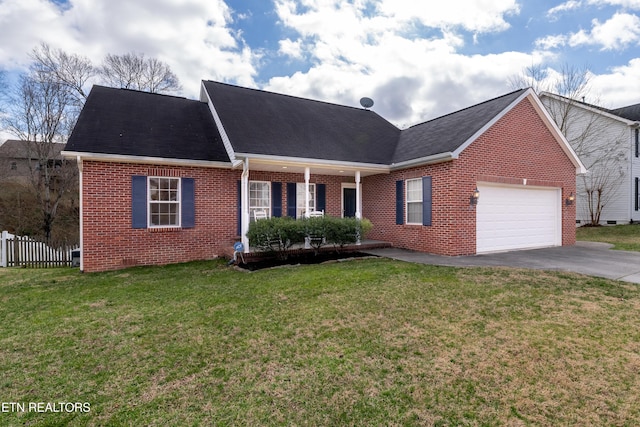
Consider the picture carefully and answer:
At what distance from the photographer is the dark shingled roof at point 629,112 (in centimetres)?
1914

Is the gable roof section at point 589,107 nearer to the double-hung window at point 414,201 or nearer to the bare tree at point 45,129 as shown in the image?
the double-hung window at point 414,201

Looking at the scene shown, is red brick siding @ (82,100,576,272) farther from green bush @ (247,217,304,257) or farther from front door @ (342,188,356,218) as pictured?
green bush @ (247,217,304,257)

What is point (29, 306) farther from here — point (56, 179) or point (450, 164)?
point (56, 179)

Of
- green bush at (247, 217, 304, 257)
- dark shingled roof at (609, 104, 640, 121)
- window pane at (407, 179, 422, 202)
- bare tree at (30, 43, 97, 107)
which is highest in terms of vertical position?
bare tree at (30, 43, 97, 107)

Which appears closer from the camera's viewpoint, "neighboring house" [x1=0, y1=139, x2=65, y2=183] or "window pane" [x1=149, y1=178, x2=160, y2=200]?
"window pane" [x1=149, y1=178, x2=160, y2=200]

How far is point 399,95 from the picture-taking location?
21438 mm

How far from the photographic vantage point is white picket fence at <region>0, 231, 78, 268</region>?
34.1ft

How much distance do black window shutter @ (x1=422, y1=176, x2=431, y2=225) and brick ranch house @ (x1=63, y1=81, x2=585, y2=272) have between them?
3cm

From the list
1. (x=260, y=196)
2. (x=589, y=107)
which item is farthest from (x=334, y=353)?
(x=589, y=107)

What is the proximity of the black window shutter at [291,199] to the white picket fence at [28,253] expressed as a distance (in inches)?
→ 289

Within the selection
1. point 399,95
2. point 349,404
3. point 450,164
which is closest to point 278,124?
point 450,164

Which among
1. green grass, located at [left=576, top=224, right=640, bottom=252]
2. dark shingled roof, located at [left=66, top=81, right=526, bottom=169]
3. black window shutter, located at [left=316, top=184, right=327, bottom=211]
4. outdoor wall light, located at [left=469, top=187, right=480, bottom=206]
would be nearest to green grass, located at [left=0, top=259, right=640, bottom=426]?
outdoor wall light, located at [left=469, top=187, right=480, bottom=206]

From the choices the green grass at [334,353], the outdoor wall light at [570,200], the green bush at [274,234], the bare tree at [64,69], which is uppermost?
the bare tree at [64,69]

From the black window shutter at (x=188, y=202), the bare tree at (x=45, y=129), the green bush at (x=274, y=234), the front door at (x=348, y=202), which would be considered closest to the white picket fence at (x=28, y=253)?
the black window shutter at (x=188, y=202)
